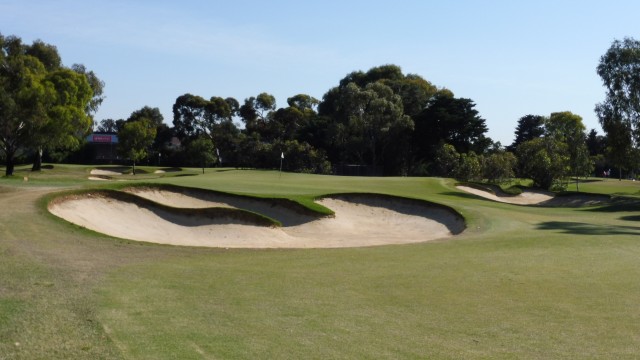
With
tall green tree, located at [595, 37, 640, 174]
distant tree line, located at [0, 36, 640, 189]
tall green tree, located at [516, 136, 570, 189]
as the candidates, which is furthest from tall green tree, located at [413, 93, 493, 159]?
tall green tree, located at [595, 37, 640, 174]

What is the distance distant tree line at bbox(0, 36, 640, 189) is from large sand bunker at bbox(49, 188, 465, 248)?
2238 centimetres

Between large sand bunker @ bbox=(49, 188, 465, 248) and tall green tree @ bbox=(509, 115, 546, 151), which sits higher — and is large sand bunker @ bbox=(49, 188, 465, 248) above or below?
below

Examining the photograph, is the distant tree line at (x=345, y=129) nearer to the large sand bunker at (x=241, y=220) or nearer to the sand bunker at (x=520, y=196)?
the sand bunker at (x=520, y=196)

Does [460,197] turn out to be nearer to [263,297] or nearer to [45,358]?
[263,297]

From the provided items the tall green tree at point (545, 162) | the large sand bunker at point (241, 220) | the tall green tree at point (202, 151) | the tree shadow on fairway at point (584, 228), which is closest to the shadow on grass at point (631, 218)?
the tree shadow on fairway at point (584, 228)

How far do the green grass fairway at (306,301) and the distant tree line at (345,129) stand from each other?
106 feet

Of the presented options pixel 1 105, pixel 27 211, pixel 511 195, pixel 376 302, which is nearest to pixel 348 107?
pixel 511 195

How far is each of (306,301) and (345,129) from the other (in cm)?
7457

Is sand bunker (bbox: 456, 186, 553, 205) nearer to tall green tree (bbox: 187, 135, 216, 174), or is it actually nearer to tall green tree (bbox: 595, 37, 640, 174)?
tall green tree (bbox: 595, 37, 640, 174)

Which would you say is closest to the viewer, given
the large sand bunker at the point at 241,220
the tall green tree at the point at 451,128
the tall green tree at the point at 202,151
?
the large sand bunker at the point at 241,220

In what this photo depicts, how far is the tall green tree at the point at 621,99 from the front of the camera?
4559cm

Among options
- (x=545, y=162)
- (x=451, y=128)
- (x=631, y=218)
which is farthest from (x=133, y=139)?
(x=631, y=218)

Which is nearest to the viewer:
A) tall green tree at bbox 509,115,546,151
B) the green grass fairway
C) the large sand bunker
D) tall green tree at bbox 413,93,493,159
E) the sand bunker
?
the green grass fairway

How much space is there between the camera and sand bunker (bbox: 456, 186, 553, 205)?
49431 millimetres
